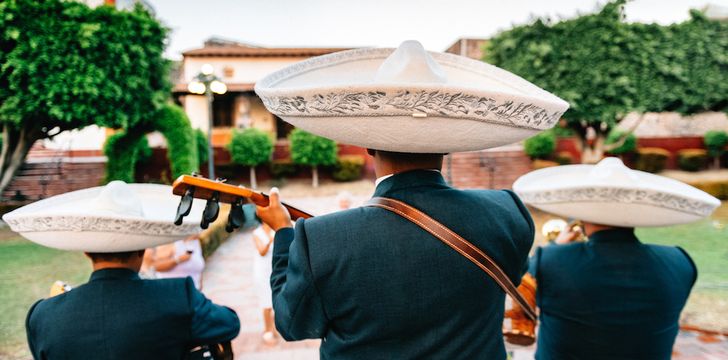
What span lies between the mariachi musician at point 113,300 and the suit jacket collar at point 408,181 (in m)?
1.08

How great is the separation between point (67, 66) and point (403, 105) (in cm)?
1233

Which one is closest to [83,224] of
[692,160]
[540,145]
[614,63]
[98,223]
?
[98,223]

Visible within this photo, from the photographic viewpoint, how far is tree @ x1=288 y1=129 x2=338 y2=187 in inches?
795

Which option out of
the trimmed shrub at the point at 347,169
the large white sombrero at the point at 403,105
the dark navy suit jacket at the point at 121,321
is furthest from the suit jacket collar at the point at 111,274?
the trimmed shrub at the point at 347,169

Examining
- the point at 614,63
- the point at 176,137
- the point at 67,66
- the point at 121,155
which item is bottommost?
the point at 121,155

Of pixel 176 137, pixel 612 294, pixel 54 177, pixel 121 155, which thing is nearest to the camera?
pixel 612 294

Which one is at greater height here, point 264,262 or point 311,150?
point 264,262

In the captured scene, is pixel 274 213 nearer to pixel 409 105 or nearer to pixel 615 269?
pixel 409 105

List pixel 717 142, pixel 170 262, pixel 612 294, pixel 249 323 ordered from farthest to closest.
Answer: pixel 717 142, pixel 249 323, pixel 170 262, pixel 612 294

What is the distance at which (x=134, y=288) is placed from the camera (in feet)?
6.69

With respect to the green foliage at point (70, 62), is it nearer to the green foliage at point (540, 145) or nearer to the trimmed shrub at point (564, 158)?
the green foliage at point (540, 145)

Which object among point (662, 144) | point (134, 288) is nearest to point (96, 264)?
point (134, 288)

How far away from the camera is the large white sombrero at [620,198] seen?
7.29 ft

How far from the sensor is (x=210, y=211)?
1.66 meters
